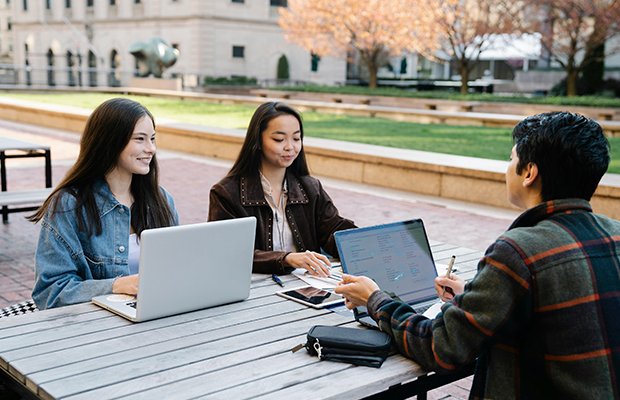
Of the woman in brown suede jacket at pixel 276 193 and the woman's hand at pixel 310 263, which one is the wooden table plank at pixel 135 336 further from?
the woman in brown suede jacket at pixel 276 193

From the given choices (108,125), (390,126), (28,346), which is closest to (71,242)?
(108,125)

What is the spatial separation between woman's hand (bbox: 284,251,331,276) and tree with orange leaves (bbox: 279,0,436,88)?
2672cm

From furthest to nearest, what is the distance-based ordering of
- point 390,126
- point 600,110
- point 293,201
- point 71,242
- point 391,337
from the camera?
point 600,110, point 390,126, point 293,201, point 71,242, point 391,337

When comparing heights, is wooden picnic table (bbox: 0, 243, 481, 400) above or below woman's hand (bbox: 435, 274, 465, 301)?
below

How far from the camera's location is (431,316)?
2812 millimetres

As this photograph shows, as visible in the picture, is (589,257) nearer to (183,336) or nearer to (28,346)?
(183,336)

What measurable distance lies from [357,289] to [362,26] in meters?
30.6

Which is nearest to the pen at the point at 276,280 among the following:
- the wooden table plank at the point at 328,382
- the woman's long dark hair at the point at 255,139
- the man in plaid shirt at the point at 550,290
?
the woman's long dark hair at the point at 255,139

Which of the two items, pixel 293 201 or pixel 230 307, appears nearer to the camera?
pixel 230 307

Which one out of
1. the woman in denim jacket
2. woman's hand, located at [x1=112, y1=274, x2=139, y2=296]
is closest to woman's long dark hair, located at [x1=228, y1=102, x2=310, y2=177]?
the woman in denim jacket

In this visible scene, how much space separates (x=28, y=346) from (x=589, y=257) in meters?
1.73

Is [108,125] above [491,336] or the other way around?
above

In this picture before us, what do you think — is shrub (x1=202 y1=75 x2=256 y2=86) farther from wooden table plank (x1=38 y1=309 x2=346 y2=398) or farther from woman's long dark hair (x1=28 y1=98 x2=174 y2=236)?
wooden table plank (x1=38 y1=309 x2=346 y2=398)

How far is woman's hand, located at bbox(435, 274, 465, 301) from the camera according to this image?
2.80m
